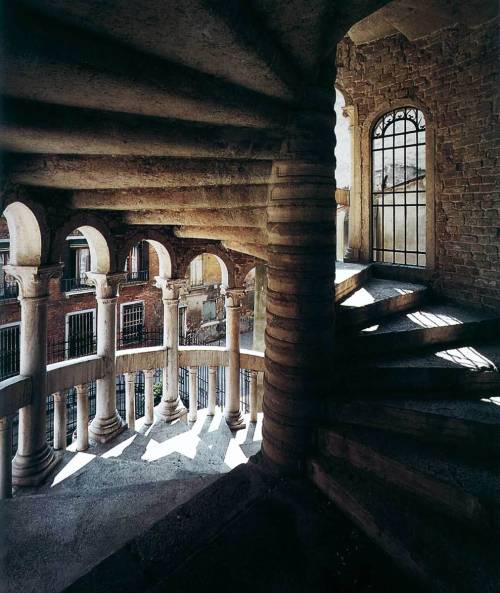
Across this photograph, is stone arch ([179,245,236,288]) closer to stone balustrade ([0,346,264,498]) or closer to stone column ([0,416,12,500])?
stone balustrade ([0,346,264,498])

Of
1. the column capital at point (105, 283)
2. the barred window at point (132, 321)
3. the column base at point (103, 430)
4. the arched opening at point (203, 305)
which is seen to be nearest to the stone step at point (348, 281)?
the column capital at point (105, 283)

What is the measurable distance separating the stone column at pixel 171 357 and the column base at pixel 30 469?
77.6 inches

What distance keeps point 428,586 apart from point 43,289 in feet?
14.1

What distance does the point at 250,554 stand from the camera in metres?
2.27

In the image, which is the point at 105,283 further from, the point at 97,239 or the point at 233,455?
the point at 233,455

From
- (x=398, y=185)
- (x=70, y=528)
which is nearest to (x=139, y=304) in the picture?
(x=398, y=185)

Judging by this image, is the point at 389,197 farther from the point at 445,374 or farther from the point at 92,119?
the point at 92,119

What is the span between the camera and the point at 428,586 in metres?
1.96

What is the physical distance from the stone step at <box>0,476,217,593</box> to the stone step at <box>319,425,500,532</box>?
1262 mm

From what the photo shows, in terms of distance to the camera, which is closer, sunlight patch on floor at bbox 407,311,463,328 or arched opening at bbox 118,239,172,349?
sunlight patch on floor at bbox 407,311,463,328

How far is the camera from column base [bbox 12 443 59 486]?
433 centimetres

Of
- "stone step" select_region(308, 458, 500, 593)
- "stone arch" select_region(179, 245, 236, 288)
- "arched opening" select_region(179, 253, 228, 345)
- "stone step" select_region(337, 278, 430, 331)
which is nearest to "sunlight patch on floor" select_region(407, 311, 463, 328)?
"stone step" select_region(337, 278, 430, 331)

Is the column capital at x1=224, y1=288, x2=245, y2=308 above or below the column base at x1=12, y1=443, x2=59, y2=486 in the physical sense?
above

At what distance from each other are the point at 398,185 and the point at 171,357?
4.58 m
